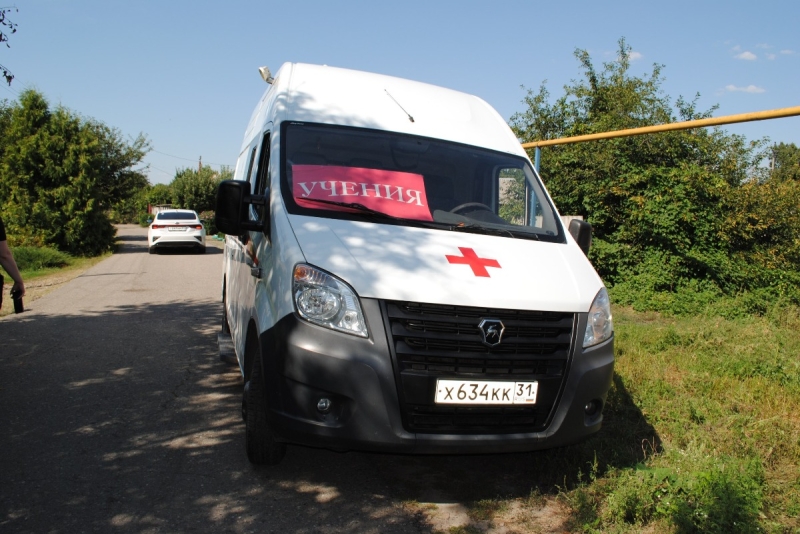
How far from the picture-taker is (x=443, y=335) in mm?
3514

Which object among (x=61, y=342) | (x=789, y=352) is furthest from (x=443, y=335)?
(x=61, y=342)

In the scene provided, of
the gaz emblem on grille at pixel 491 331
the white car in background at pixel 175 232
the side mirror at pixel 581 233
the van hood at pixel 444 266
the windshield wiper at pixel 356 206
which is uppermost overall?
the windshield wiper at pixel 356 206

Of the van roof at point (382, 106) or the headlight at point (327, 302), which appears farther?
the van roof at point (382, 106)

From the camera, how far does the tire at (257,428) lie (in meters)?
3.98

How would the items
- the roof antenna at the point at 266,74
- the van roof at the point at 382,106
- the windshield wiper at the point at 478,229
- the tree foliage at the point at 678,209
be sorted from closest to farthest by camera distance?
1. the windshield wiper at the point at 478,229
2. the van roof at the point at 382,106
3. the roof antenna at the point at 266,74
4. the tree foliage at the point at 678,209

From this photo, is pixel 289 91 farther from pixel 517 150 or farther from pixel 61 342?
pixel 61 342

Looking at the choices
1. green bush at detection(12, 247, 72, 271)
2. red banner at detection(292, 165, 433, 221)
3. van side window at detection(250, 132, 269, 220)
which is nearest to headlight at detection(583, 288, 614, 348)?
red banner at detection(292, 165, 433, 221)

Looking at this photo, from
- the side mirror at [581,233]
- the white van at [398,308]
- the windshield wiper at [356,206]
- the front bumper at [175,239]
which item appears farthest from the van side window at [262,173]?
the front bumper at [175,239]

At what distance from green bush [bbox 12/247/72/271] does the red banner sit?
18.1 metres

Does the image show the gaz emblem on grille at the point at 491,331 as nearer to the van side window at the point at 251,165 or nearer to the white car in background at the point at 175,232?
the van side window at the point at 251,165

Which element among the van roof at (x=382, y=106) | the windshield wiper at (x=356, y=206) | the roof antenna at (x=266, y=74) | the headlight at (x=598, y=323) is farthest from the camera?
the roof antenna at (x=266, y=74)

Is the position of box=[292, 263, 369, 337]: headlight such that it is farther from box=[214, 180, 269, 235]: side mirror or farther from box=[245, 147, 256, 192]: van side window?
box=[245, 147, 256, 192]: van side window

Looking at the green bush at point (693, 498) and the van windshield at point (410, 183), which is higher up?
the van windshield at point (410, 183)

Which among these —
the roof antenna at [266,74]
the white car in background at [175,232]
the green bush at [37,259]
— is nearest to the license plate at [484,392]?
the roof antenna at [266,74]
